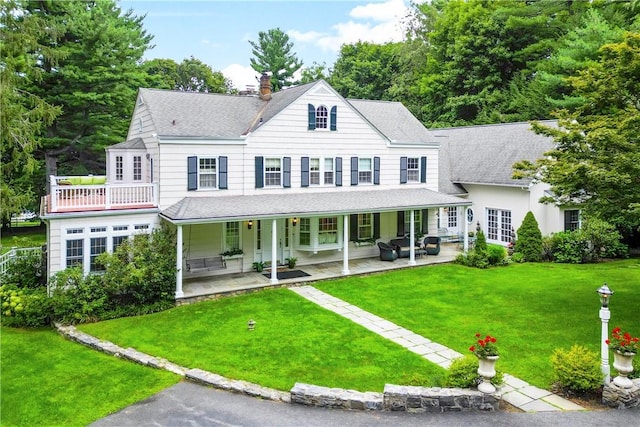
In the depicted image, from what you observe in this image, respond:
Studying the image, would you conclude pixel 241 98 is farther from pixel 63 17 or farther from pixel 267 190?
pixel 63 17

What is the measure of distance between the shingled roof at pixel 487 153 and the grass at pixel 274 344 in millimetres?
13701

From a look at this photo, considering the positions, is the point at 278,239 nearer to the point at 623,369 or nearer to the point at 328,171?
the point at 328,171

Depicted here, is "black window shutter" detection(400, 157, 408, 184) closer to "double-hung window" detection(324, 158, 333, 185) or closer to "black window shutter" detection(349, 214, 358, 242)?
"black window shutter" detection(349, 214, 358, 242)

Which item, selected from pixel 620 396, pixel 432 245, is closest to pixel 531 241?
pixel 432 245

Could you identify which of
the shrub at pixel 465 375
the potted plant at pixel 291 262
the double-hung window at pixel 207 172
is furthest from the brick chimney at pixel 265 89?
the shrub at pixel 465 375

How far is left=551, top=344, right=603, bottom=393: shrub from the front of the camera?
26.5 feet

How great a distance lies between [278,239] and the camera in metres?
18.7

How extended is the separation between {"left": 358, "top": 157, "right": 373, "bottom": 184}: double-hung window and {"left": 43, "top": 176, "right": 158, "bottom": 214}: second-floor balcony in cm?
868

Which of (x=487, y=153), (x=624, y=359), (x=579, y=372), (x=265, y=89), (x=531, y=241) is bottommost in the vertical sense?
(x=579, y=372)

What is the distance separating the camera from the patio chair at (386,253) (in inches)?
779

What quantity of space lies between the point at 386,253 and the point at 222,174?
25.5 ft

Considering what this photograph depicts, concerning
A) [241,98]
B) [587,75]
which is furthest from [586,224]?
[241,98]

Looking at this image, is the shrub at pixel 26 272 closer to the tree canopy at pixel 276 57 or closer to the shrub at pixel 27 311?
the shrub at pixel 27 311

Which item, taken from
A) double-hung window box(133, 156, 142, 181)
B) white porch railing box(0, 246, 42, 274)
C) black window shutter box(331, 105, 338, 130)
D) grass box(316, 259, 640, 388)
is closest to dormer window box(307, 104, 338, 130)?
black window shutter box(331, 105, 338, 130)
